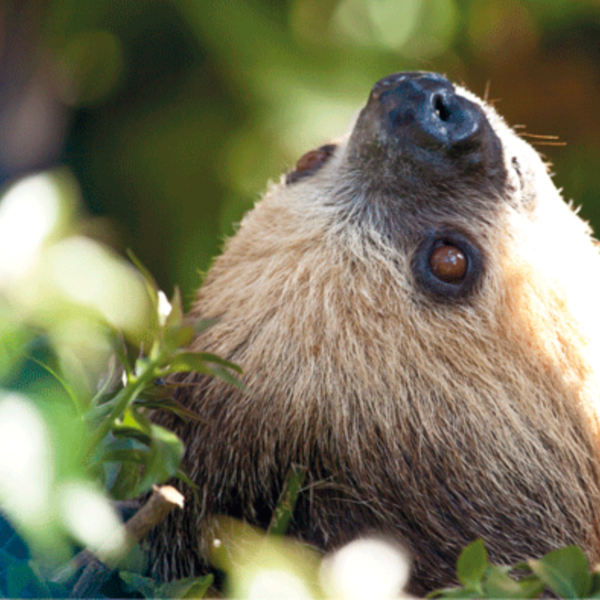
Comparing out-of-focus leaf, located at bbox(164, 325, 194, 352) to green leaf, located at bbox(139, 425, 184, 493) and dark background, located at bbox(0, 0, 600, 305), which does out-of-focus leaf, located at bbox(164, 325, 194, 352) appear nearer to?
green leaf, located at bbox(139, 425, 184, 493)

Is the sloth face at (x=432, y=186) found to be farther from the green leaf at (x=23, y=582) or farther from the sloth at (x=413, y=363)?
the green leaf at (x=23, y=582)

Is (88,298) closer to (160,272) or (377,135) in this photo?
(377,135)

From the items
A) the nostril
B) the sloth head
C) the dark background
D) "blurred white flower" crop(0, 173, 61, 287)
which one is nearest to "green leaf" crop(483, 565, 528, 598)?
the sloth head

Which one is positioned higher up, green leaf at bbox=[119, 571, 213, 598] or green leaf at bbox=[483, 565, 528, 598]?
green leaf at bbox=[483, 565, 528, 598]

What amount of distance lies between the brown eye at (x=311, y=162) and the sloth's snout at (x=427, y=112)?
38 centimetres

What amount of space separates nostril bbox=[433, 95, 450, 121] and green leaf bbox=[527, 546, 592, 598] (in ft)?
4.31

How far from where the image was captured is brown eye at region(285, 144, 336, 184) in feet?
9.01

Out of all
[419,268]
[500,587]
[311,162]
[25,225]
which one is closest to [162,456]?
[25,225]

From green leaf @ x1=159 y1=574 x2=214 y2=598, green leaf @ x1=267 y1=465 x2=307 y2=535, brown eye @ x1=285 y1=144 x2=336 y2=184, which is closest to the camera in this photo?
green leaf @ x1=159 y1=574 x2=214 y2=598

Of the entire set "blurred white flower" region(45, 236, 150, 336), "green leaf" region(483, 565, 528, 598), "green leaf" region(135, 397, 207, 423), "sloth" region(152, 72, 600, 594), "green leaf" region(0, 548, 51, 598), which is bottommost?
"green leaf" region(0, 548, 51, 598)

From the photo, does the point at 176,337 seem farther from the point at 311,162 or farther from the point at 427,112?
the point at 311,162

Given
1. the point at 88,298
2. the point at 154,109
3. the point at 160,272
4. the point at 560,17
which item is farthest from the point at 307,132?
the point at 88,298

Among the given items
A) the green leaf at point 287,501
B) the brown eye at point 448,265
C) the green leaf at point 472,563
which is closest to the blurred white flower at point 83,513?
the green leaf at point 472,563

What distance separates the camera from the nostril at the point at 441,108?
232cm
